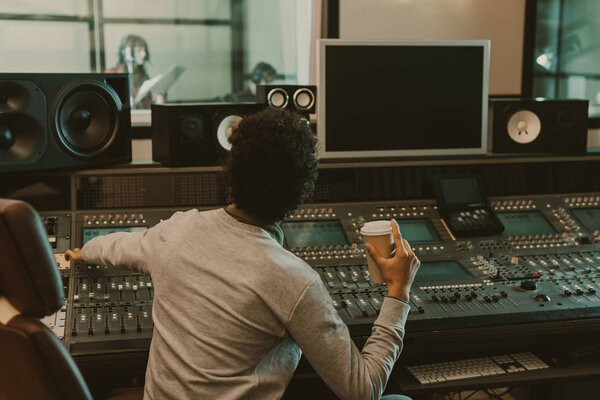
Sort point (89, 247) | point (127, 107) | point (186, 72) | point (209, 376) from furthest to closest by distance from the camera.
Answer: point (186, 72)
point (127, 107)
point (89, 247)
point (209, 376)

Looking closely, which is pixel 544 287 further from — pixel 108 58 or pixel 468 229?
pixel 108 58

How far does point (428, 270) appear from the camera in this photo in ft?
6.98

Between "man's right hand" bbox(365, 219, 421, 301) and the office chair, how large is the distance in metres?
0.75

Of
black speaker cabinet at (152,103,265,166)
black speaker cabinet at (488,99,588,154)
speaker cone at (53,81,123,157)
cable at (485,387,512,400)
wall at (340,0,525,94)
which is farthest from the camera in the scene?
wall at (340,0,525,94)

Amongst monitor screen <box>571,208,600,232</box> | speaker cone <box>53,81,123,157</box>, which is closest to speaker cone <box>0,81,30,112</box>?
speaker cone <box>53,81,123,157</box>

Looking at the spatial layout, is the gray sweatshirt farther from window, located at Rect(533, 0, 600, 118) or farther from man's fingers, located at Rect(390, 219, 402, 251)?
window, located at Rect(533, 0, 600, 118)

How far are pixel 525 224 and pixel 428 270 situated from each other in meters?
0.52

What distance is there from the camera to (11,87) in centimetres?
206

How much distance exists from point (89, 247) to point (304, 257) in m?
0.67

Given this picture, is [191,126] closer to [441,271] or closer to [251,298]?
[441,271]

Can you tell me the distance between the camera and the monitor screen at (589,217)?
2.44 meters

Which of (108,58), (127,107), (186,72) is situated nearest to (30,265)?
(127,107)

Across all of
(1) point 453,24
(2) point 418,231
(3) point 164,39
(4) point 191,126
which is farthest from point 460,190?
(3) point 164,39

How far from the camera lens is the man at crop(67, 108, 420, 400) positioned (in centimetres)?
135
